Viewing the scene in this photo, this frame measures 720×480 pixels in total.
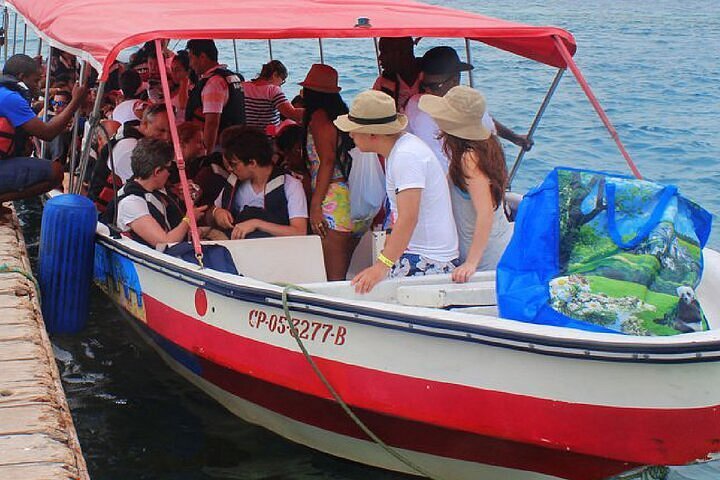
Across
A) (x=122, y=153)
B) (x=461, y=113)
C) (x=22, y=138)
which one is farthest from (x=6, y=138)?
(x=461, y=113)

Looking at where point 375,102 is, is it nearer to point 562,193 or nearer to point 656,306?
point 562,193

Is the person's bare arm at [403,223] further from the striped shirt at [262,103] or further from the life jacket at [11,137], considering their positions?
the striped shirt at [262,103]

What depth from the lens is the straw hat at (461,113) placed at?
4.69 m

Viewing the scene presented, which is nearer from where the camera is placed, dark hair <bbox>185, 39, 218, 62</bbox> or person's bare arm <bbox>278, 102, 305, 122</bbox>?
dark hair <bbox>185, 39, 218, 62</bbox>

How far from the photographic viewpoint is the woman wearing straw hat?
4711 millimetres

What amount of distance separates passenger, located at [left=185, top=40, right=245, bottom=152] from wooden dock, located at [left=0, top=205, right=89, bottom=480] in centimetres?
197

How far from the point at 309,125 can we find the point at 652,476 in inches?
104

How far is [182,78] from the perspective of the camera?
848 cm

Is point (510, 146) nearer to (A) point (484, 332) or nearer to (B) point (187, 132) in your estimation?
(B) point (187, 132)

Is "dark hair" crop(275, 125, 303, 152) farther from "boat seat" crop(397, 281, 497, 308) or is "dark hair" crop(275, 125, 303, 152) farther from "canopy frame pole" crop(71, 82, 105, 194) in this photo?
"boat seat" crop(397, 281, 497, 308)

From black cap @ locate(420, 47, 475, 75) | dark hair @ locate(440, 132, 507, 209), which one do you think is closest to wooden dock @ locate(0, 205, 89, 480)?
dark hair @ locate(440, 132, 507, 209)

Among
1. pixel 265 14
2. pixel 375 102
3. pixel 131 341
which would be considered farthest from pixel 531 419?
pixel 131 341

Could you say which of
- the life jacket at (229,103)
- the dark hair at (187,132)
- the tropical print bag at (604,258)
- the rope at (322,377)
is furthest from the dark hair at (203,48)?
the tropical print bag at (604,258)

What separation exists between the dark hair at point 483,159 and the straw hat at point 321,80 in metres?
1.20
